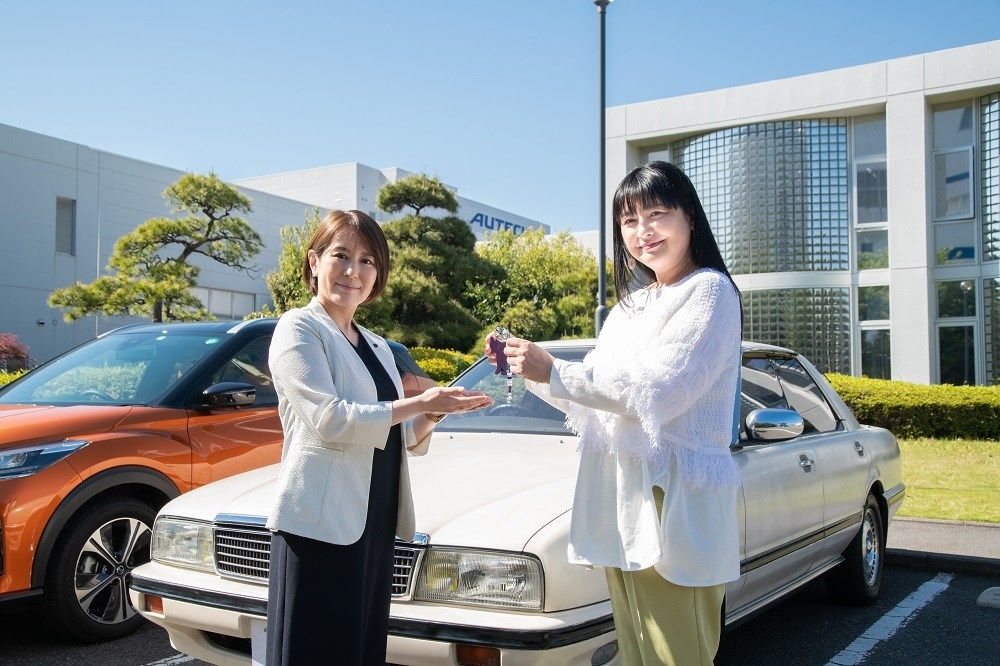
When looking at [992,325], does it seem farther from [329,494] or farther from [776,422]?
[329,494]

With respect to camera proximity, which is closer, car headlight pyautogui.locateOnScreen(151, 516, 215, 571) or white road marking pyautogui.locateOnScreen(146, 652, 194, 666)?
car headlight pyautogui.locateOnScreen(151, 516, 215, 571)

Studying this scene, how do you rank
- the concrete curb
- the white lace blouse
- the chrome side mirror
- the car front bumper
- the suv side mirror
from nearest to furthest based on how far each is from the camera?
the white lace blouse, the car front bumper, the chrome side mirror, the suv side mirror, the concrete curb

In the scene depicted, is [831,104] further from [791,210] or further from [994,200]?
[994,200]

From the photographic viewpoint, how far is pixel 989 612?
5180 millimetres

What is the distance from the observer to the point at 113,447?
4.50 meters

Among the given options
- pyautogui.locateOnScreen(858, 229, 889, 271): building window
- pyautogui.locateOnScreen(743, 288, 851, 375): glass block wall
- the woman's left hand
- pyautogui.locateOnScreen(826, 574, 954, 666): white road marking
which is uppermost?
pyautogui.locateOnScreen(858, 229, 889, 271): building window

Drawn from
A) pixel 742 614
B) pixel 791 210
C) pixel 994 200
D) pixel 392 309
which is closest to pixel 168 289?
pixel 392 309

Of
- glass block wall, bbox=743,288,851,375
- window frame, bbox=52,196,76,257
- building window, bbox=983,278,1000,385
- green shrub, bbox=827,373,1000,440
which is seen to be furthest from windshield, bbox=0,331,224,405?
window frame, bbox=52,196,76,257

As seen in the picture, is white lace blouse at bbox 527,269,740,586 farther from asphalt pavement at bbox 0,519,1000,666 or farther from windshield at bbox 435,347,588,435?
asphalt pavement at bbox 0,519,1000,666

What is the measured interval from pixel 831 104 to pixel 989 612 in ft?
58.2

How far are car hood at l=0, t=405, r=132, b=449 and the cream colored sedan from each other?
3.52 feet

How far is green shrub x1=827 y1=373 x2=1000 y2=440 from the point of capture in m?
14.2

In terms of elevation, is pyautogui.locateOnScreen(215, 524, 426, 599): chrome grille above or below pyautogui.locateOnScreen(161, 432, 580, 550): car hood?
below

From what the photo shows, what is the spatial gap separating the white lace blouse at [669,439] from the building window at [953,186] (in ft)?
66.8
